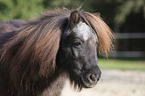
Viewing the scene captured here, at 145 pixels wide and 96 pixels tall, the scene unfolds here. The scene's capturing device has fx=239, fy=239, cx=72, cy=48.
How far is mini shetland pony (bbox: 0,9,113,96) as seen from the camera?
9.25 ft

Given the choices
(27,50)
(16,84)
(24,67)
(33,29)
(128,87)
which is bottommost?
(128,87)

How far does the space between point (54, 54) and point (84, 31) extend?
0.45m

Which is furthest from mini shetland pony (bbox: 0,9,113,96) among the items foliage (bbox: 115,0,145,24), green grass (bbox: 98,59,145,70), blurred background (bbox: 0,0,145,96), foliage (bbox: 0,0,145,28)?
foliage (bbox: 115,0,145,24)

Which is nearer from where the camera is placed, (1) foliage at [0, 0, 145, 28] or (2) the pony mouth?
(2) the pony mouth

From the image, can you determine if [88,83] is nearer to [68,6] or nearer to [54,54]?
[54,54]

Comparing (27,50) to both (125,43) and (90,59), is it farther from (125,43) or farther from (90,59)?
(125,43)

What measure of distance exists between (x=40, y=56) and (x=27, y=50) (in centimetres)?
22

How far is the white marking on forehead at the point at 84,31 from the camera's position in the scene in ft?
9.37

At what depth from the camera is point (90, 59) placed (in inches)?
110

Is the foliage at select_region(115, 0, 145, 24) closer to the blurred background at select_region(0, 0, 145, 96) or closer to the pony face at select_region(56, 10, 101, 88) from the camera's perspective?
the blurred background at select_region(0, 0, 145, 96)

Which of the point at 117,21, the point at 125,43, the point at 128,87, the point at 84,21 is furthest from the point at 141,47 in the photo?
the point at 84,21

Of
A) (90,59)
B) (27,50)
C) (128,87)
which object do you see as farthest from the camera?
(128,87)

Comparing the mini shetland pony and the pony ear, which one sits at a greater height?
the pony ear

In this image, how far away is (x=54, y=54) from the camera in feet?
9.40
